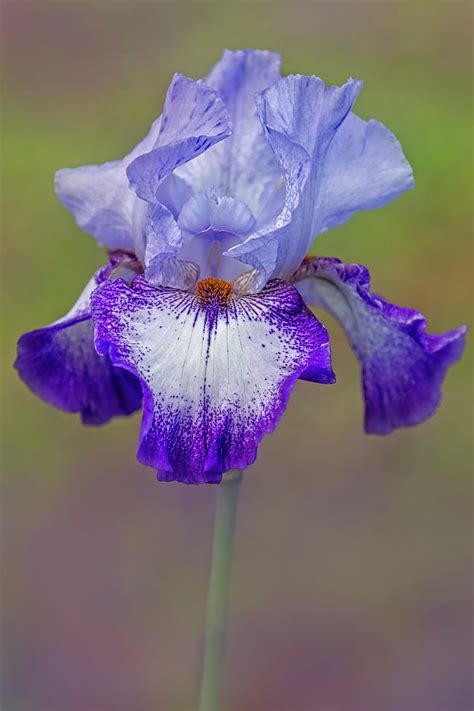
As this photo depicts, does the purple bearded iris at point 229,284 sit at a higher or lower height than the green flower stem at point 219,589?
higher

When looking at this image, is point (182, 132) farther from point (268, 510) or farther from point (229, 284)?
point (268, 510)

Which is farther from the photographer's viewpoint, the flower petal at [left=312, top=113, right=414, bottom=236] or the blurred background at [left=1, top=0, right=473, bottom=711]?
the blurred background at [left=1, top=0, right=473, bottom=711]

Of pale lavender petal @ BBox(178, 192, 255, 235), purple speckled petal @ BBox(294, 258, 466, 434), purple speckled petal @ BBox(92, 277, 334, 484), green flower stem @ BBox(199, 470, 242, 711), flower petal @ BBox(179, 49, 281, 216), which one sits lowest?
green flower stem @ BBox(199, 470, 242, 711)

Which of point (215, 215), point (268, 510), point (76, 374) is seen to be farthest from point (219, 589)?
point (268, 510)

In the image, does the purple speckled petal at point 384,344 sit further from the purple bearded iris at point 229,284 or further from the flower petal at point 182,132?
the flower petal at point 182,132

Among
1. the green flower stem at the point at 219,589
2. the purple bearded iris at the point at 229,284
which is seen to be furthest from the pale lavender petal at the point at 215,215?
the green flower stem at the point at 219,589

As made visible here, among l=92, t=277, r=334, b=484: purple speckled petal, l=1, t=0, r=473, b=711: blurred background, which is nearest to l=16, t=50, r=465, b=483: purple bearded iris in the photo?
l=92, t=277, r=334, b=484: purple speckled petal

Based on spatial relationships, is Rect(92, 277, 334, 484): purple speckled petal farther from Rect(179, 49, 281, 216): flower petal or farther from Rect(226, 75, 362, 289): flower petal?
Rect(179, 49, 281, 216): flower petal
